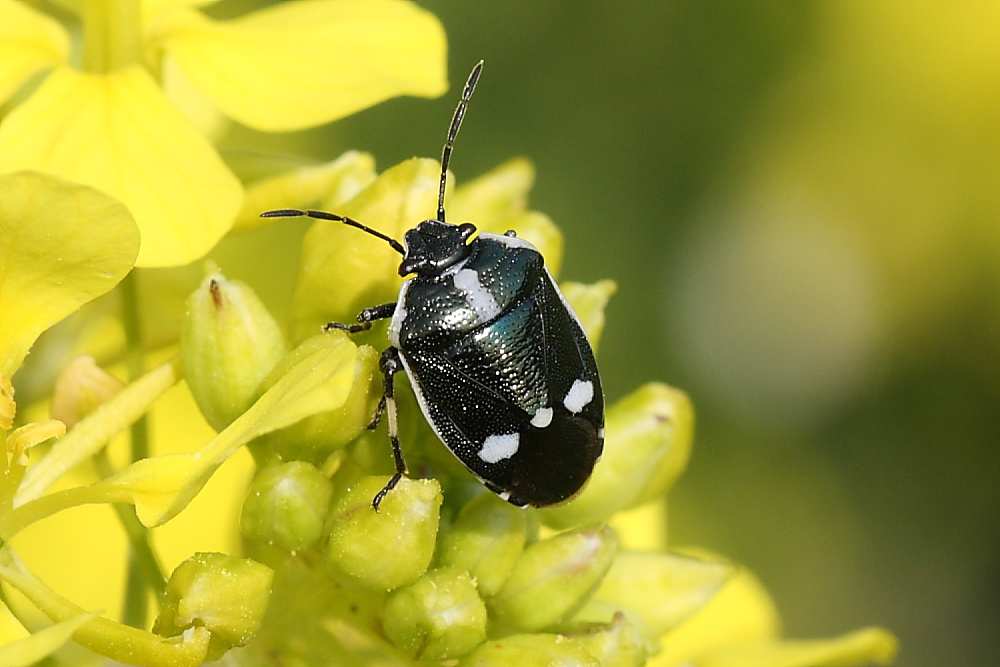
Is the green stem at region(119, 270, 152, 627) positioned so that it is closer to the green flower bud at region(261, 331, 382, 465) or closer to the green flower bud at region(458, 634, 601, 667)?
the green flower bud at region(261, 331, 382, 465)

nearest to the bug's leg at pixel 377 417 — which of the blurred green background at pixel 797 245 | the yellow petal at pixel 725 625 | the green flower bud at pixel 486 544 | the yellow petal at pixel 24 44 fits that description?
the green flower bud at pixel 486 544

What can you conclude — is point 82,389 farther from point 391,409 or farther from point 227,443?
point 227,443

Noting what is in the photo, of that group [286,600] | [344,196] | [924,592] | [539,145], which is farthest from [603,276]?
[286,600]

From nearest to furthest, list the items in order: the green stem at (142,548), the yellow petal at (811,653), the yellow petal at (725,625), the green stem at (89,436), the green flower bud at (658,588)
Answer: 1. the green stem at (89,436)
2. the green stem at (142,548)
3. the green flower bud at (658,588)
4. the yellow petal at (811,653)
5. the yellow petal at (725,625)

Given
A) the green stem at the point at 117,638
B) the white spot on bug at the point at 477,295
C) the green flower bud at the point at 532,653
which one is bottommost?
the green flower bud at the point at 532,653

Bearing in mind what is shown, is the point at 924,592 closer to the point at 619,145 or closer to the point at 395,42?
the point at 619,145

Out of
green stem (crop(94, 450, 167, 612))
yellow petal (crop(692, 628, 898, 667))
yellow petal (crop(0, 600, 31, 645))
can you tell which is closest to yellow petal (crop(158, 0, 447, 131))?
green stem (crop(94, 450, 167, 612))

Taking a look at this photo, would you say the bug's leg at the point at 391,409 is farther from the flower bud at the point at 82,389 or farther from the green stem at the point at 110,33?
the green stem at the point at 110,33

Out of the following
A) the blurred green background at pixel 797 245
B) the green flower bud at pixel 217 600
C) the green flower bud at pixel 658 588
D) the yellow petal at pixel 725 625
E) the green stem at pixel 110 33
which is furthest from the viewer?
the blurred green background at pixel 797 245
